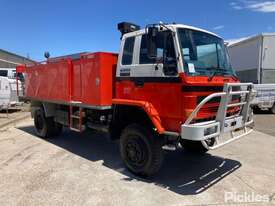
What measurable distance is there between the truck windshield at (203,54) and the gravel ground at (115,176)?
199 cm

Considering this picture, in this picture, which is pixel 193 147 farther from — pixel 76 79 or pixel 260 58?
pixel 260 58

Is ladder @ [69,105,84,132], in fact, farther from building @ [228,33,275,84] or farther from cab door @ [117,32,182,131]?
building @ [228,33,275,84]

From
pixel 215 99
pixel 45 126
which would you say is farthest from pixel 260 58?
pixel 215 99

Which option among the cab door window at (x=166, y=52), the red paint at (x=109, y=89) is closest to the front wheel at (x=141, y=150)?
the red paint at (x=109, y=89)

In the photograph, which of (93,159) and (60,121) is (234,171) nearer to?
(93,159)

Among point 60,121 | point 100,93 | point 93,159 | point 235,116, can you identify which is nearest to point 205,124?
point 235,116

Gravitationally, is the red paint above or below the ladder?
above

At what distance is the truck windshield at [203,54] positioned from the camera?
17.3 feet

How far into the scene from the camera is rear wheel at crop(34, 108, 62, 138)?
934cm

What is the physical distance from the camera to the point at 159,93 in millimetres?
5480

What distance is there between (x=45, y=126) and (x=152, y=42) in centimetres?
536

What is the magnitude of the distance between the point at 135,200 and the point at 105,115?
2.57 metres

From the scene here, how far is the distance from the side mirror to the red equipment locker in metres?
1.49

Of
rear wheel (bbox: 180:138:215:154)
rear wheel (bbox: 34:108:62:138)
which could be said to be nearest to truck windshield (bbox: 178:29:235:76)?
rear wheel (bbox: 180:138:215:154)
